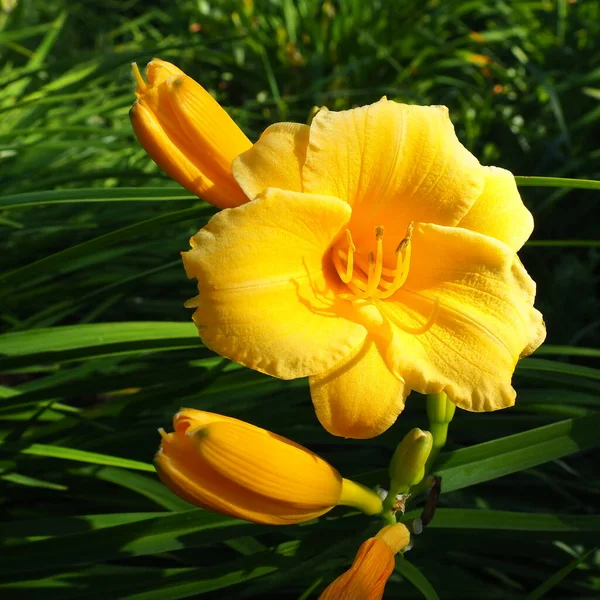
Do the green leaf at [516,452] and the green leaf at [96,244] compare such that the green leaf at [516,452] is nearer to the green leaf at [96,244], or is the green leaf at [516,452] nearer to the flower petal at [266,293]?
the flower petal at [266,293]

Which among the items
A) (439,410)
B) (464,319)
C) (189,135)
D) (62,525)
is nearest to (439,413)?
(439,410)

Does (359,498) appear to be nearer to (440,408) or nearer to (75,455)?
(440,408)

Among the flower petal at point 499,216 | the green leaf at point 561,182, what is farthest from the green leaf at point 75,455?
the green leaf at point 561,182

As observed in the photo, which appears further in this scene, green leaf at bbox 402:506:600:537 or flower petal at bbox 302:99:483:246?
green leaf at bbox 402:506:600:537

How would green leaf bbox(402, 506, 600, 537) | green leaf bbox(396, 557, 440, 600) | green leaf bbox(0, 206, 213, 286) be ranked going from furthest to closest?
green leaf bbox(0, 206, 213, 286)
green leaf bbox(402, 506, 600, 537)
green leaf bbox(396, 557, 440, 600)

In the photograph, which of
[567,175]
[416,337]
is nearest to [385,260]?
[416,337]

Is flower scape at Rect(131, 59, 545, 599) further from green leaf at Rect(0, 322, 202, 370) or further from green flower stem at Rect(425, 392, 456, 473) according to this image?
green leaf at Rect(0, 322, 202, 370)

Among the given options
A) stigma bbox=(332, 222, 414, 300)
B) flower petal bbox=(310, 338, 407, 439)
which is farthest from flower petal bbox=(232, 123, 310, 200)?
flower petal bbox=(310, 338, 407, 439)
